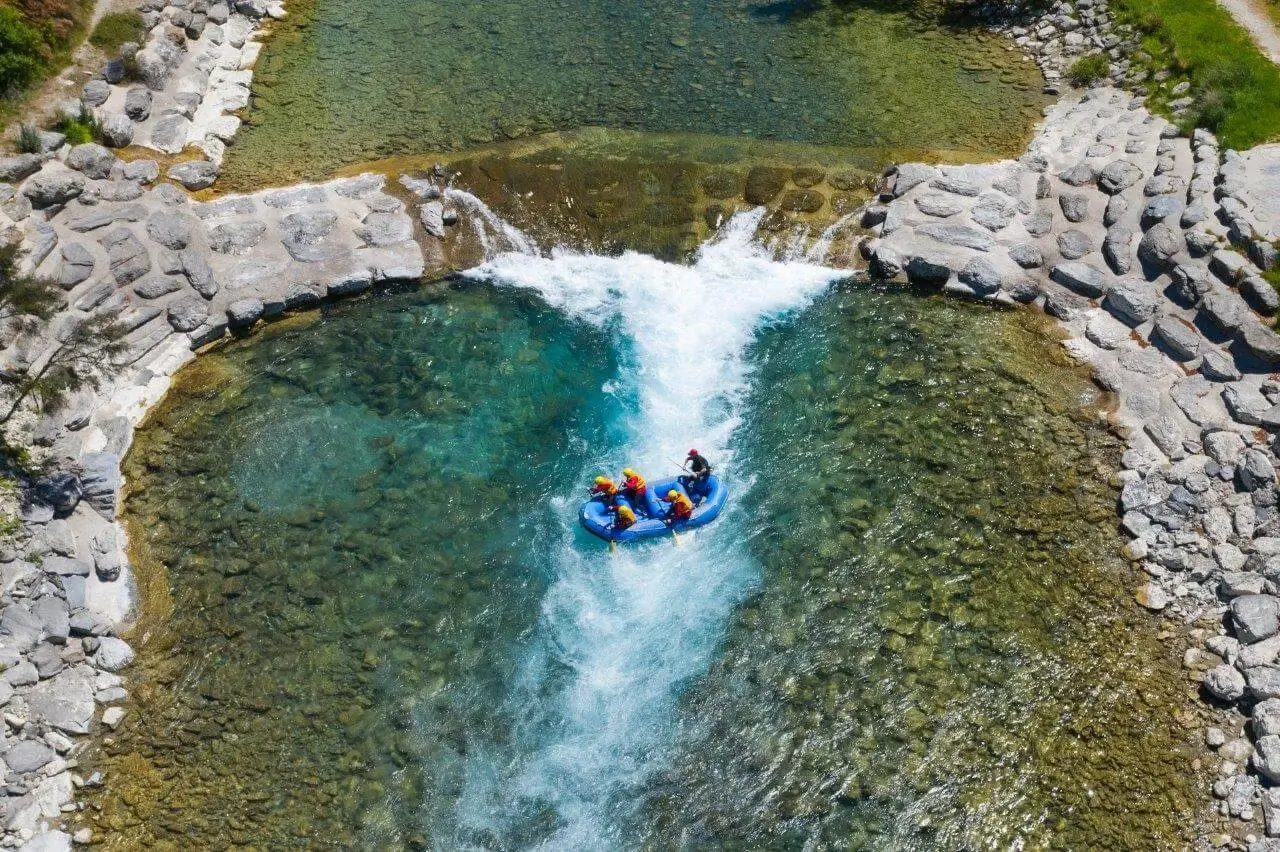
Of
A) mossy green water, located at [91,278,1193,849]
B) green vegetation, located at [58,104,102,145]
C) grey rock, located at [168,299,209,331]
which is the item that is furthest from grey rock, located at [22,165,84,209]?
mossy green water, located at [91,278,1193,849]

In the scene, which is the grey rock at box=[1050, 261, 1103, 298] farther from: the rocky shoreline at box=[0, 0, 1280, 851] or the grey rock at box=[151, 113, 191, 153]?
the grey rock at box=[151, 113, 191, 153]

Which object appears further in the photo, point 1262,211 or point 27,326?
point 1262,211

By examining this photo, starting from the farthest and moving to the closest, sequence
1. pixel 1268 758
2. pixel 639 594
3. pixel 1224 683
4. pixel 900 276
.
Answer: pixel 900 276 → pixel 639 594 → pixel 1224 683 → pixel 1268 758

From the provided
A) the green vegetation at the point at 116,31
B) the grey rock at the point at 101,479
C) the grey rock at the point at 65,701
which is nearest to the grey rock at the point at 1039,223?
the grey rock at the point at 101,479

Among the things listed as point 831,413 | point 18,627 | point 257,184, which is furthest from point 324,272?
point 831,413

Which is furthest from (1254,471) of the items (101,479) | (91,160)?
(91,160)

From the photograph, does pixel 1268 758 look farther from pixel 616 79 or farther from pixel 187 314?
pixel 616 79

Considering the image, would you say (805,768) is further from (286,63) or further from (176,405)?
(286,63)
